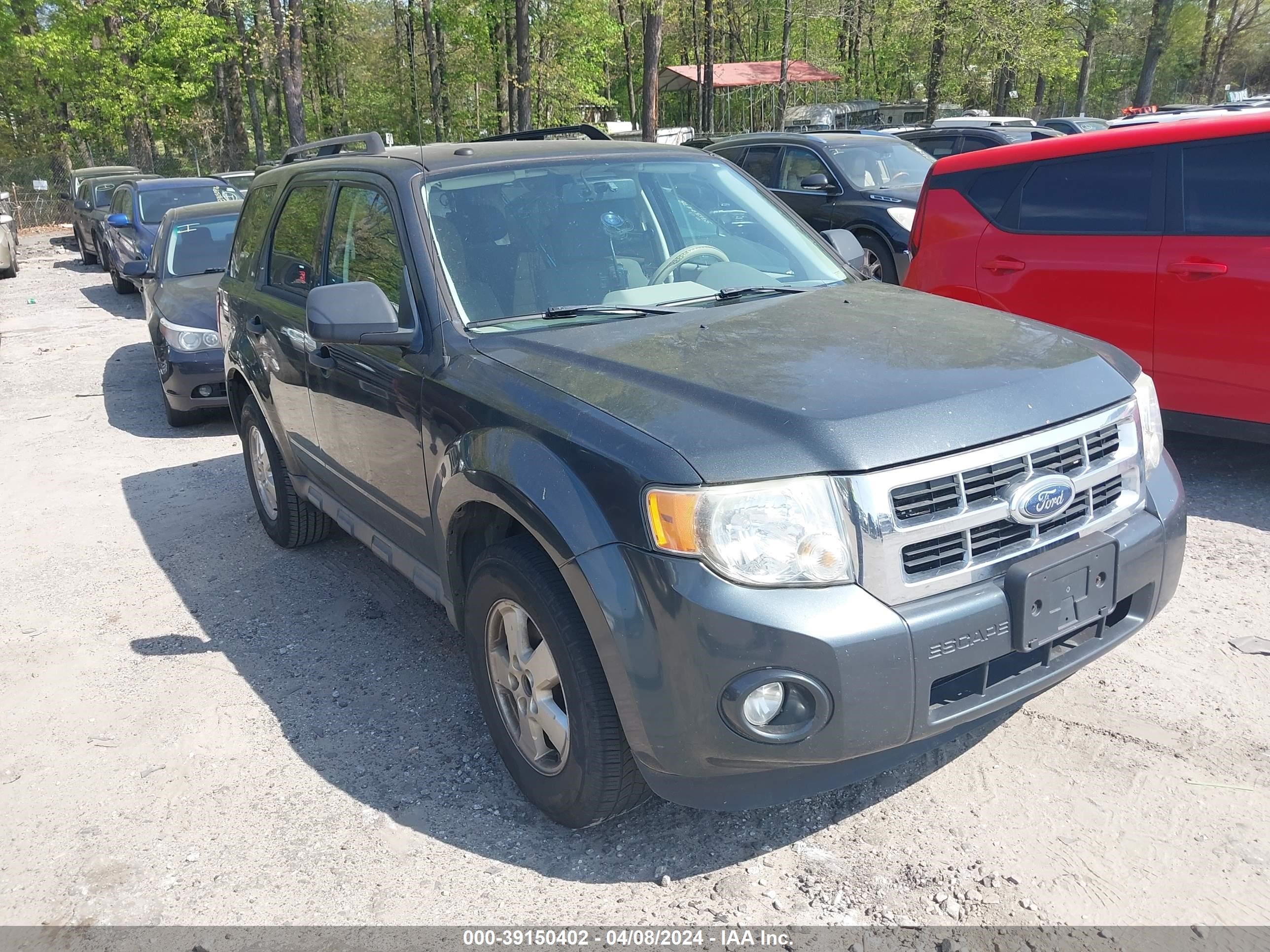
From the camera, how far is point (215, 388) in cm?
792

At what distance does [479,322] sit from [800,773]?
→ 174cm

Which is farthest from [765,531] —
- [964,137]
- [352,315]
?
[964,137]

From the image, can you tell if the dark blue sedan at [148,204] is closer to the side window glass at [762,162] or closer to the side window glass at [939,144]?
the side window glass at [762,162]

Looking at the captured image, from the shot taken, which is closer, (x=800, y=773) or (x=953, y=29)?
(x=800, y=773)

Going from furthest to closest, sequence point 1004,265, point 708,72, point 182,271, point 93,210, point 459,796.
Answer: point 708,72 → point 93,210 → point 182,271 → point 1004,265 → point 459,796

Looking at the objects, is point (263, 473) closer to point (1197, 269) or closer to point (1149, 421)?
point (1149, 421)

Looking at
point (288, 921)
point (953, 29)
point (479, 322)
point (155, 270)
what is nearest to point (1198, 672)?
point (479, 322)

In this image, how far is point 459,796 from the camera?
10.6ft

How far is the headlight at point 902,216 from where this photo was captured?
1016 cm

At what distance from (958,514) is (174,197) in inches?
575

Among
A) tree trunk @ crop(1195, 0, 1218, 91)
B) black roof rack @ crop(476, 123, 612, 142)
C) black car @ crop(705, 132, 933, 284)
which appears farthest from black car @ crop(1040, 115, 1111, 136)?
tree trunk @ crop(1195, 0, 1218, 91)

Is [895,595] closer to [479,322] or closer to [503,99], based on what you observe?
[479,322]

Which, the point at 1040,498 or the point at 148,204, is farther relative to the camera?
the point at 148,204

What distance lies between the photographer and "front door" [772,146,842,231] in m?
11.0
